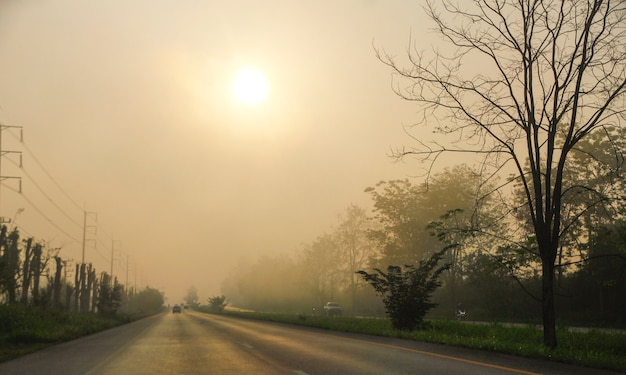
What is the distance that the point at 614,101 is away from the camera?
50.6 ft

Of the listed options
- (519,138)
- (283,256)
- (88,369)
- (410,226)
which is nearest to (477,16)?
(519,138)

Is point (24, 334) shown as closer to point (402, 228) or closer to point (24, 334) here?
point (24, 334)

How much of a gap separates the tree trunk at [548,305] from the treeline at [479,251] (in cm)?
68

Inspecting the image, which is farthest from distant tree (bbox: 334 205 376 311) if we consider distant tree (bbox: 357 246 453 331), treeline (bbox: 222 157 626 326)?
distant tree (bbox: 357 246 453 331)

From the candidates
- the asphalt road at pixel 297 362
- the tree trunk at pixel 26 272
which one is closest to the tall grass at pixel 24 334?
the asphalt road at pixel 297 362

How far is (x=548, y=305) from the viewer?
49.9ft

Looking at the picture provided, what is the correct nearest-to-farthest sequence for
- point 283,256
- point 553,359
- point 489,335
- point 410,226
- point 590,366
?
point 590,366, point 553,359, point 489,335, point 410,226, point 283,256

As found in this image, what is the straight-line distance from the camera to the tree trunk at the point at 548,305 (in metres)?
14.7

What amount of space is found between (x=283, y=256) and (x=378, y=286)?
Result: 10711 centimetres

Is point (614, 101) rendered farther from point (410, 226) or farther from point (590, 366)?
point (410, 226)

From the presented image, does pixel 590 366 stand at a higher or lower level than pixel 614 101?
lower

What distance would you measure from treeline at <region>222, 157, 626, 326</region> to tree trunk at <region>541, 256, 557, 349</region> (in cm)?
68

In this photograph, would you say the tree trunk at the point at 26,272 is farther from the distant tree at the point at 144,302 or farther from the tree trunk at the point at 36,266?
the distant tree at the point at 144,302

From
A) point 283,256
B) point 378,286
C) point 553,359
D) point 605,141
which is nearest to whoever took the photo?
point 553,359
